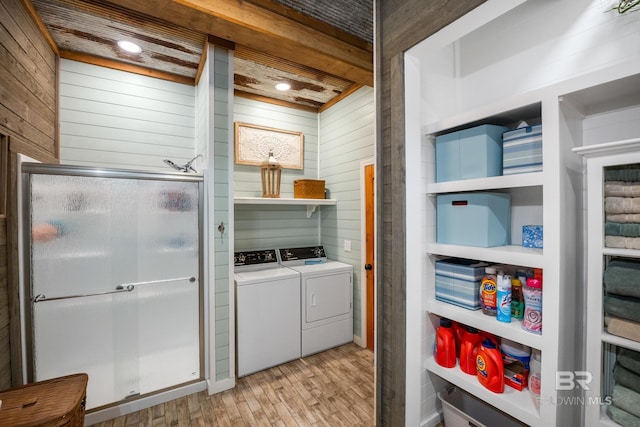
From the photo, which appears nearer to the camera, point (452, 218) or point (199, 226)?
point (452, 218)

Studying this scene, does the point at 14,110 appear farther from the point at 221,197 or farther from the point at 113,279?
the point at 221,197

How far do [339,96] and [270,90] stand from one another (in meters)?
0.80

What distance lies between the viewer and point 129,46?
2.28 metres

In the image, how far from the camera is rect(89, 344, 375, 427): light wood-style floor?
1.92 m

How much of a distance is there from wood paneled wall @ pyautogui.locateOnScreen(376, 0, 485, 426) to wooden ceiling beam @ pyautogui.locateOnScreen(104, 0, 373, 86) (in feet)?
2.34

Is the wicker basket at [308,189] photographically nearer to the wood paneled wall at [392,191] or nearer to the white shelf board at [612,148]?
the wood paneled wall at [392,191]

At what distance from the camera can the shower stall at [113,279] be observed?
5.63 ft

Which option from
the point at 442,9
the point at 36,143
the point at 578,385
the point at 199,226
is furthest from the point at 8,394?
the point at 442,9

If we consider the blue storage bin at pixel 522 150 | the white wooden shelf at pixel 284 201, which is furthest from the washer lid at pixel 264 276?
the blue storage bin at pixel 522 150

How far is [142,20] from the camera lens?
6.43 feet

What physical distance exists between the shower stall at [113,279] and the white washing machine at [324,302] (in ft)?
3.26

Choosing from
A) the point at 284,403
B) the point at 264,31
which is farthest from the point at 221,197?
the point at 284,403

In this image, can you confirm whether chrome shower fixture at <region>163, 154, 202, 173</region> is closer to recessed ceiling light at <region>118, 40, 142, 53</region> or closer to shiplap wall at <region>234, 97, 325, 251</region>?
shiplap wall at <region>234, 97, 325, 251</region>

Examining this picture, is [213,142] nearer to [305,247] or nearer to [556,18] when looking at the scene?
[305,247]
